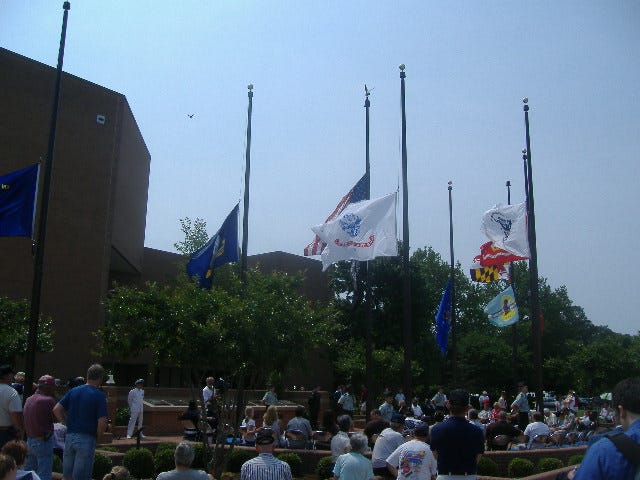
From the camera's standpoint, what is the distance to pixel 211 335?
517 inches

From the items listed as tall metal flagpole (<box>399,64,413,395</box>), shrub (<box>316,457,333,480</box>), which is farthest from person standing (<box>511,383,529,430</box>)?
shrub (<box>316,457,333,480</box>)

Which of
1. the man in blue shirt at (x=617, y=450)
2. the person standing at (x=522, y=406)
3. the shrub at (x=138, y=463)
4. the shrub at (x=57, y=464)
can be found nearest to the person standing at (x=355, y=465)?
the man in blue shirt at (x=617, y=450)

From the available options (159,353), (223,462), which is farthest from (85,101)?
(223,462)

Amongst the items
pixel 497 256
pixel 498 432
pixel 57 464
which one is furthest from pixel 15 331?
pixel 498 432

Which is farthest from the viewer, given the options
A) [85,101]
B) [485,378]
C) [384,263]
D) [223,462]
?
[485,378]

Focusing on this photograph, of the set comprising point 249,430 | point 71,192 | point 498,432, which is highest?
point 71,192

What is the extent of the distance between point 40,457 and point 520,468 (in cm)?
916

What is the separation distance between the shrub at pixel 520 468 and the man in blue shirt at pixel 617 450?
419 inches

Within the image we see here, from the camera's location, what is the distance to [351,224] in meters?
18.0

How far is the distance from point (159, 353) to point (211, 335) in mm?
1475

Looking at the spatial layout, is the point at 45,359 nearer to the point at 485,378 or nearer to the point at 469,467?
the point at 469,467

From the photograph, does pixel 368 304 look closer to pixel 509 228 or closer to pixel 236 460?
pixel 509 228

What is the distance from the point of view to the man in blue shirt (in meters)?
3.57

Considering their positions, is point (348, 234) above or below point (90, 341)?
above
